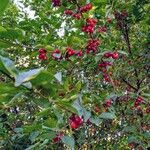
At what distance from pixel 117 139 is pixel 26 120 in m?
1.63

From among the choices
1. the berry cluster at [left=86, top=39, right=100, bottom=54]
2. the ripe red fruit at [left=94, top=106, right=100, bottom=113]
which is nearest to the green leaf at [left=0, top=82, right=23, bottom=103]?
the ripe red fruit at [left=94, top=106, right=100, bottom=113]

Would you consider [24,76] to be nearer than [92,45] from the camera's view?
Yes

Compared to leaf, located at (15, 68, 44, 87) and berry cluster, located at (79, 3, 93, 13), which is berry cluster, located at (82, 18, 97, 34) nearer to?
berry cluster, located at (79, 3, 93, 13)

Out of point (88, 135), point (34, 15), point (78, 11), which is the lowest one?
point (88, 135)

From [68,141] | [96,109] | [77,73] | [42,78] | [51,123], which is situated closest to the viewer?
[42,78]

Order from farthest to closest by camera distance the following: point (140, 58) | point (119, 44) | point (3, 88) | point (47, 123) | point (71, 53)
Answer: point (119, 44) → point (140, 58) → point (71, 53) → point (47, 123) → point (3, 88)

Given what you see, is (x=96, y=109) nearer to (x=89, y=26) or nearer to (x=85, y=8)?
(x=89, y=26)

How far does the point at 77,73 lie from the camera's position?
4949 millimetres

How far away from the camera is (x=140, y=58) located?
17.1 feet

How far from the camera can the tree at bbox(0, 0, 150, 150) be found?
3.61 feet

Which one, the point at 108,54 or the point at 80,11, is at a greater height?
the point at 80,11

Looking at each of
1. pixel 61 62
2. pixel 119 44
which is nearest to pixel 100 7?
pixel 61 62

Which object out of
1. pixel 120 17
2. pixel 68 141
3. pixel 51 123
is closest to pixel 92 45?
pixel 68 141

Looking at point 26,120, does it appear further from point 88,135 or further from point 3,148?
point 88,135
